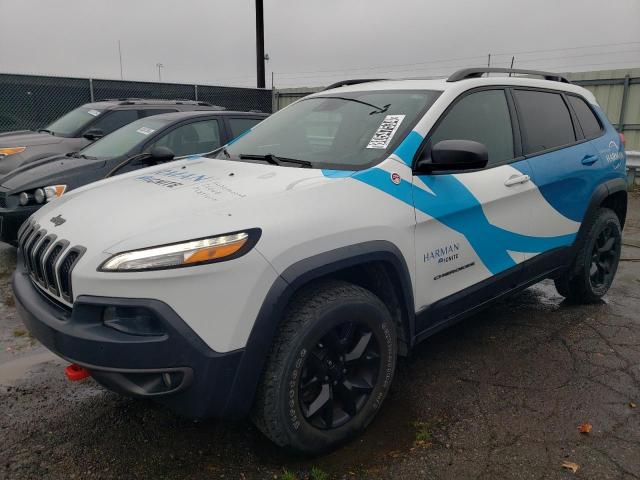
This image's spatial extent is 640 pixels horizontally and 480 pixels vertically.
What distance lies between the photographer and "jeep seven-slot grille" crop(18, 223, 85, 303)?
211 centimetres

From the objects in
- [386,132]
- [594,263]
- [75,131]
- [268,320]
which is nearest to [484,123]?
[386,132]

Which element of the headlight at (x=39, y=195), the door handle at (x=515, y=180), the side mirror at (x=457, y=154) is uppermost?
the side mirror at (x=457, y=154)

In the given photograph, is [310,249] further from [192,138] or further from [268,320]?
[192,138]

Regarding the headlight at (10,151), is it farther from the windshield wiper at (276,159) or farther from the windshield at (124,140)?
the windshield wiper at (276,159)

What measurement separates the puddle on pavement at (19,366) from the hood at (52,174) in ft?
6.82

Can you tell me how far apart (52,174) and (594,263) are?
16.3 ft

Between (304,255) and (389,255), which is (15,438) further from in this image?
(389,255)

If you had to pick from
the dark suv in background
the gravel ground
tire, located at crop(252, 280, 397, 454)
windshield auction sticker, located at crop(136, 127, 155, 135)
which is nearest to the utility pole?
the dark suv in background

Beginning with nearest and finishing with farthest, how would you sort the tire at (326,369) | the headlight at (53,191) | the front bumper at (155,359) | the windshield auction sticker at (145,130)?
1. the front bumper at (155,359)
2. the tire at (326,369)
3. the headlight at (53,191)
4. the windshield auction sticker at (145,130)

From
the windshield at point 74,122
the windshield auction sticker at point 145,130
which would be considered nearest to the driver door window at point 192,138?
the windshield auction sticker at point 145,130

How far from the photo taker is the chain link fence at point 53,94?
34.5ft

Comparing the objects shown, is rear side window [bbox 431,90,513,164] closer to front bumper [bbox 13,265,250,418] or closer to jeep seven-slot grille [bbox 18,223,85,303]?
front bumper [bbox 13,265,250,418]

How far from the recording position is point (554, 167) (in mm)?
3553

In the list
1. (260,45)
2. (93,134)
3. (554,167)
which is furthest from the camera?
(260,45)
